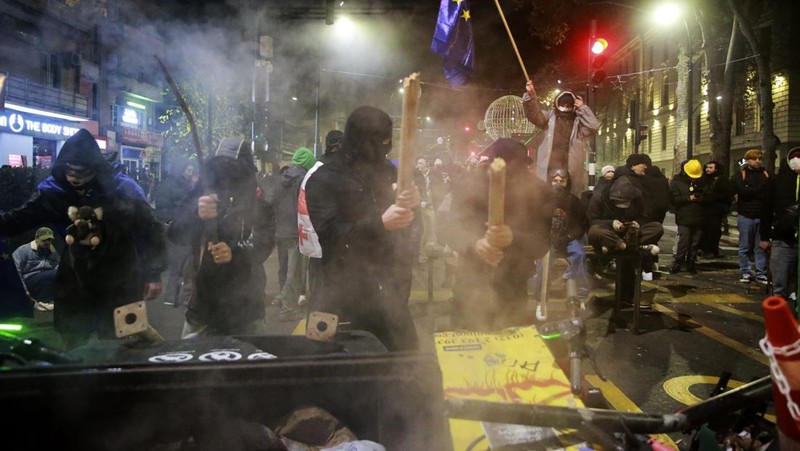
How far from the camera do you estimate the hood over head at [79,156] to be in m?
2.72

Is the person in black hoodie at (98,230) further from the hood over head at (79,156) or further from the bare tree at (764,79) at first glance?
the bare tree at (764,79)

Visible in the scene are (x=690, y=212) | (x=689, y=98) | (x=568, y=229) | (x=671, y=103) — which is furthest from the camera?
(x=671, y=103)

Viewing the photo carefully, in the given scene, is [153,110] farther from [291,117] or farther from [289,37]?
[289,37]

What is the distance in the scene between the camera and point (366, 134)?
2.56 m

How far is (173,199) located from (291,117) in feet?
6.87

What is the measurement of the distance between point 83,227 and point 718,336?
5507 millimetres

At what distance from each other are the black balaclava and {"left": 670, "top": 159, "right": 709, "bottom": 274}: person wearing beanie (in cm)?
776

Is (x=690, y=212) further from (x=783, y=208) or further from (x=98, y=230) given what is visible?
(x=98, y=230)

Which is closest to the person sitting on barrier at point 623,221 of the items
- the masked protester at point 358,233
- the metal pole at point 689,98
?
the masked protester at point 358,233

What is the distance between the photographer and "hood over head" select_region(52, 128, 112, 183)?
107 inches

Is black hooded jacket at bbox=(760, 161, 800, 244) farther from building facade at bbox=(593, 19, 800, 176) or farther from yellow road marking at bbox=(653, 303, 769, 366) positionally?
building facade at bbox=(593, 19, 800, 176)

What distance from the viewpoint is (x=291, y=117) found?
18.7ft

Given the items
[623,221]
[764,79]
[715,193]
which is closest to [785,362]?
[623,221]

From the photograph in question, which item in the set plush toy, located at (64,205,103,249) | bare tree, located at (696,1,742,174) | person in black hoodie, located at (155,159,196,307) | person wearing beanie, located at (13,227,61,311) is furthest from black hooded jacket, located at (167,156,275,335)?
bare tree, located at (696,1,742,174)
